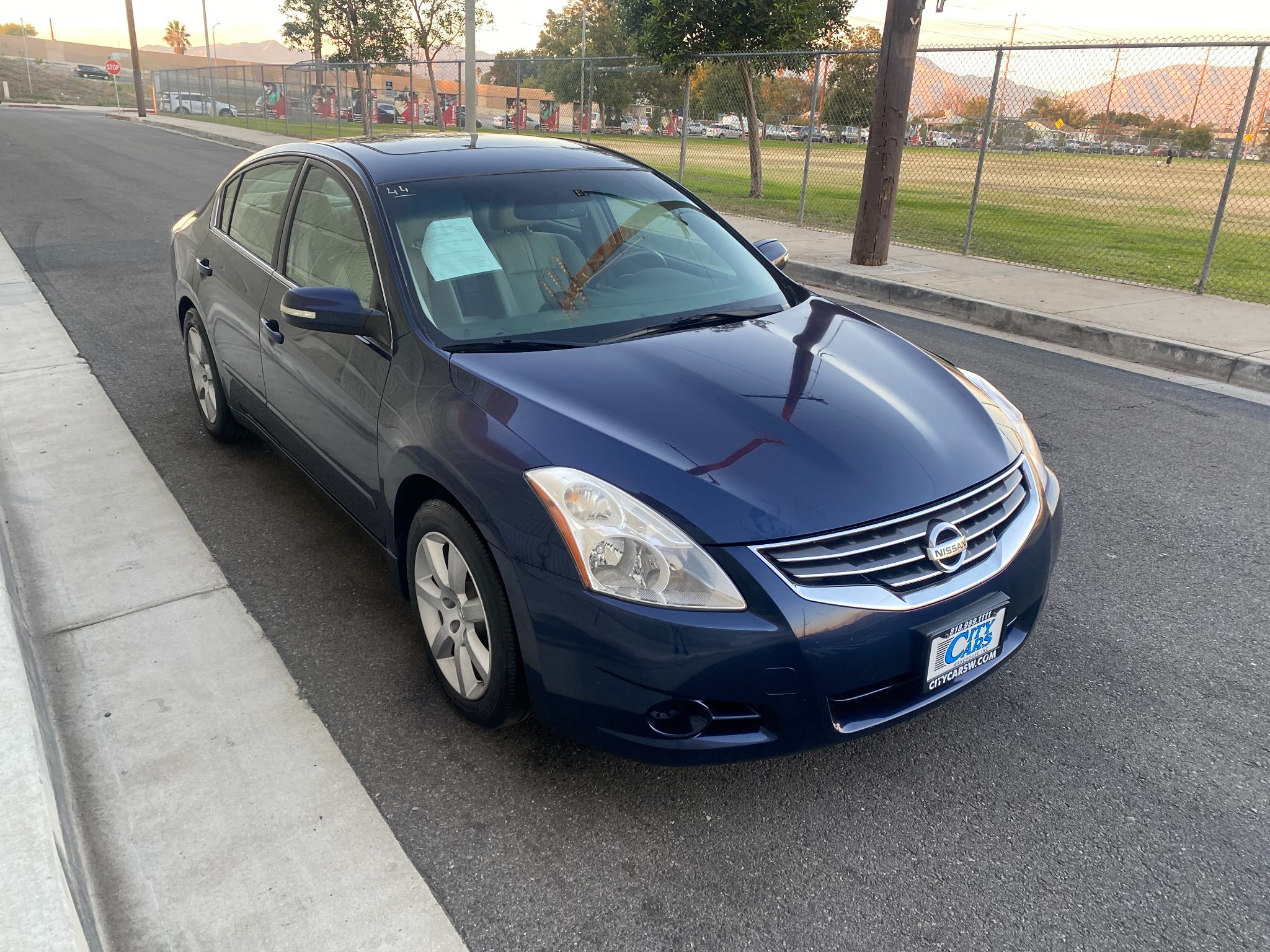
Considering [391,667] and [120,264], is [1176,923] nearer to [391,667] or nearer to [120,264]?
[391,667]

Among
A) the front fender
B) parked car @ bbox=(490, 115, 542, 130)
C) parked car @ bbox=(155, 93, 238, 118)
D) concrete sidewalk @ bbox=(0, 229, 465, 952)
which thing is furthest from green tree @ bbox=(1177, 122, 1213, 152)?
parked car @ bbox=(155, 93, 238, 118)

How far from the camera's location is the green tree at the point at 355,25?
4009 cm

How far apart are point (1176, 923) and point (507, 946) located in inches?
59.8

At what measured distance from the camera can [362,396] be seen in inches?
124

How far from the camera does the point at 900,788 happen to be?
8.57ft

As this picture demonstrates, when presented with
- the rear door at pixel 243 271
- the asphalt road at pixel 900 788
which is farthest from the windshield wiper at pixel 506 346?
the rear door at pixel 243 271

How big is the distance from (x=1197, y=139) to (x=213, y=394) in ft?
30.1

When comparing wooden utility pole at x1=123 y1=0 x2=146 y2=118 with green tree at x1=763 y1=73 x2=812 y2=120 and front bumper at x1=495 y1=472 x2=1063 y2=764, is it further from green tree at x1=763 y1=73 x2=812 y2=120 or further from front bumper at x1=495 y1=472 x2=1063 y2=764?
front bumper at x1=495 y1=472 x2=1063 y2=764

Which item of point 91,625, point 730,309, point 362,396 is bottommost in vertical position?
point 91,625

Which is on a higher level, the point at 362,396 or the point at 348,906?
the point at 362,396

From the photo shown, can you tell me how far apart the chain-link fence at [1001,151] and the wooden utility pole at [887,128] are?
1155 millimetres

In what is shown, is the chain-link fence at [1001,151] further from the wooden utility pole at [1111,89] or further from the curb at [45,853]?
the curb at [45,853]

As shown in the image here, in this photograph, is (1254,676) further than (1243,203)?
No

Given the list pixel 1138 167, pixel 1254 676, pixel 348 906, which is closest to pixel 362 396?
pixel 348 906
